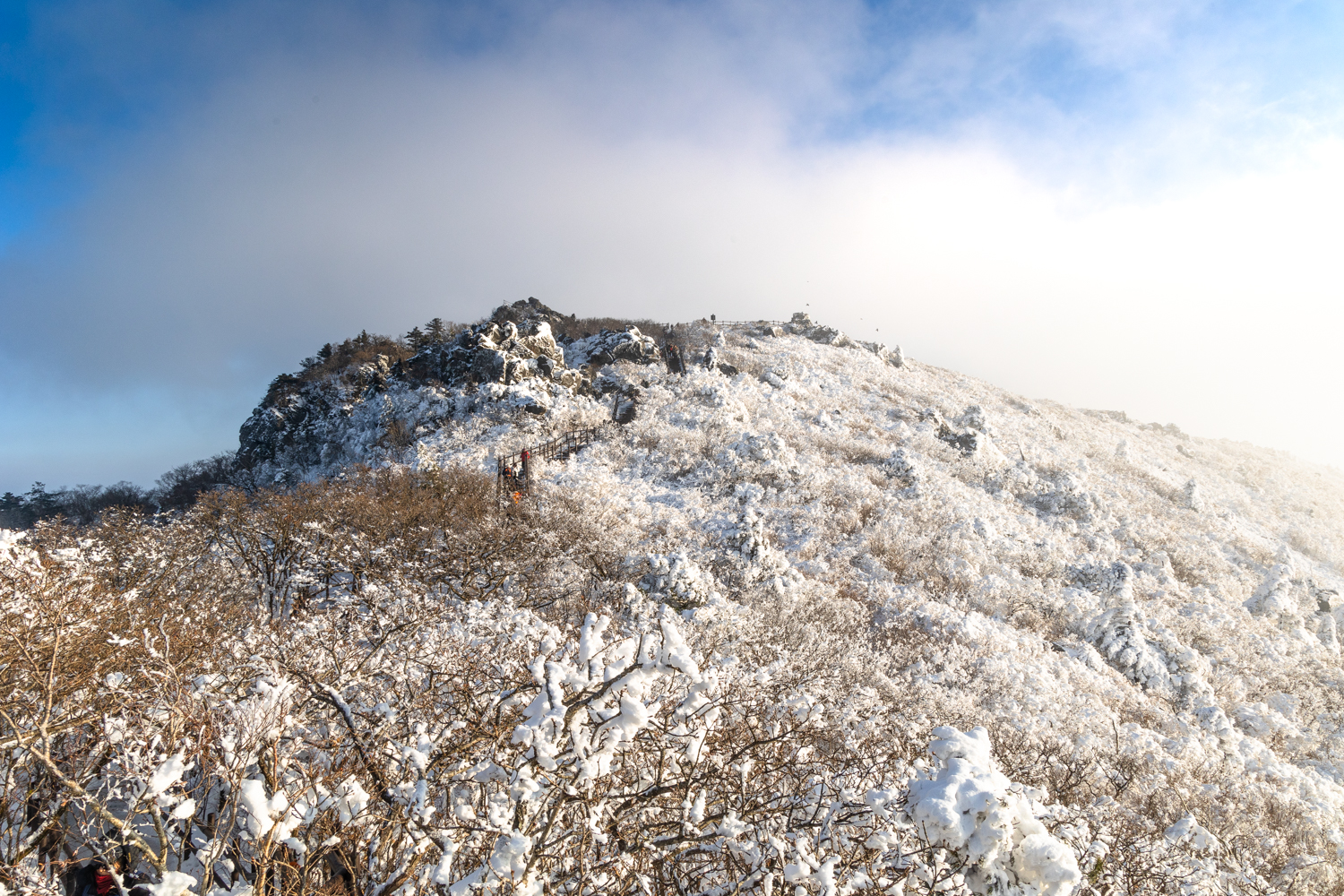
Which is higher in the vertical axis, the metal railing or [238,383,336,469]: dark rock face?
[238,383,336,469]: dark rock face

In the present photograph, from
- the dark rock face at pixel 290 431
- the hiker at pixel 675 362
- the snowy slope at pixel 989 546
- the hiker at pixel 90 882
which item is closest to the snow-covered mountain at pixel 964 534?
the snowy slope at pixel 989 546

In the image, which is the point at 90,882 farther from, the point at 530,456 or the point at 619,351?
the point at 619,351

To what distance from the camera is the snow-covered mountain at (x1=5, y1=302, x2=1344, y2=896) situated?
10.4 feet

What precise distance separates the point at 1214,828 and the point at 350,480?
20940 millimetres

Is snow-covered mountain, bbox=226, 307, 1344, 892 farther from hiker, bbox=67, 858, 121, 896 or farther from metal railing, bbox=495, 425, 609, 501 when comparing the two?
hiker, bbox=67, 858, 121, 896

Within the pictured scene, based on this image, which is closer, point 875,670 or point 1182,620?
point 875,670

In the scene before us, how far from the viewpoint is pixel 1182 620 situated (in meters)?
16.9

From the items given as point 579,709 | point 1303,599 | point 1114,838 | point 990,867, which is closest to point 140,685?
point 579,709

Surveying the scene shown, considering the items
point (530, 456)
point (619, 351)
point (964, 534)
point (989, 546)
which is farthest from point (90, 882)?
point (619, 351)

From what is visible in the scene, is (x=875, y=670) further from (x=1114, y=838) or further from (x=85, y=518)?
(x=85, y=518)

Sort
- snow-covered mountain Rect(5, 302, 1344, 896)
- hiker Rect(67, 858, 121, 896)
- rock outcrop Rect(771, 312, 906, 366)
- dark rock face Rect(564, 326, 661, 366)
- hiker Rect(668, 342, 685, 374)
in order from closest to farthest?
snow-covered mountain Rect(5, 302, 1344, 896)
hiker Rect(67, 858, 121, 896)
hiker Rect(668, 342, 685, 374)
dark rock face Rect(564, 326, 661, 366)
rock outcrop Rect(771, 312, 906, 366)

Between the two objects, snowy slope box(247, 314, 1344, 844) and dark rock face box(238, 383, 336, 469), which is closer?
snowy slope box(247, 314, 1344, 844)

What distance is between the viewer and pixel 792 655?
11828mm

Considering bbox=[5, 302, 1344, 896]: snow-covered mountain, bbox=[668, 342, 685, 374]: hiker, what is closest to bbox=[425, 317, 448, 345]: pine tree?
bbox=[5, 302, 1344, 896]: snow-covered mountain
